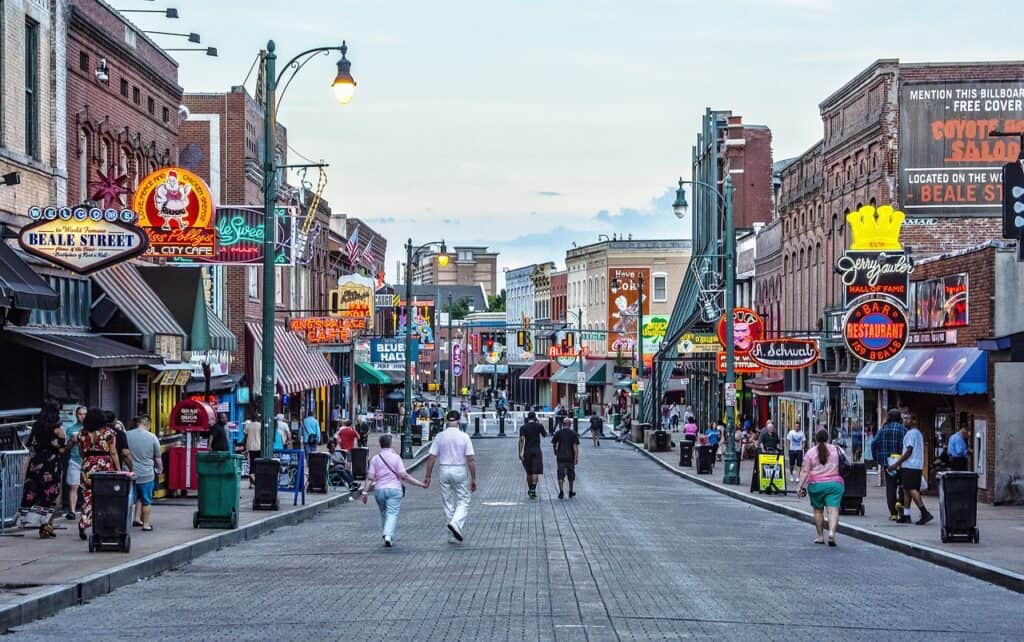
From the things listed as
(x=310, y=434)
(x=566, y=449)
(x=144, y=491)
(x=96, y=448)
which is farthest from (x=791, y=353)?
(x=96, y=448)

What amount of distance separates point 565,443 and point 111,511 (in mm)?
14730

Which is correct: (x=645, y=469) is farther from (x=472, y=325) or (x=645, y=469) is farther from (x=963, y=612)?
(x=472, y=325)

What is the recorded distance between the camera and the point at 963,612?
572 inches

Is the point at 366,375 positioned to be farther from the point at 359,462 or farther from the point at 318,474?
the point at 318,474

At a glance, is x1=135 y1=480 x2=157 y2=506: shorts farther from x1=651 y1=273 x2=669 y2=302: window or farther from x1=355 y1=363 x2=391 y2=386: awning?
x1=651 y1=273 x2=669 y2=302: window

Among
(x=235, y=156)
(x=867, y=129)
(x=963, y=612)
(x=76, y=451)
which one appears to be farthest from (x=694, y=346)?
(x=963, y=612)

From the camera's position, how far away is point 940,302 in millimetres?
35875

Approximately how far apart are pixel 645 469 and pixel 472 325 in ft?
341

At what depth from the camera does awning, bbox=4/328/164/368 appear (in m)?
23.9

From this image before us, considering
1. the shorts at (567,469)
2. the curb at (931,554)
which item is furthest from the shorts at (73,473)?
the shorts at (567,469)

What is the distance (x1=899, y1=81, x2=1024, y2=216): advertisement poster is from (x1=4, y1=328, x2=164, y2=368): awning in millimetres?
24926

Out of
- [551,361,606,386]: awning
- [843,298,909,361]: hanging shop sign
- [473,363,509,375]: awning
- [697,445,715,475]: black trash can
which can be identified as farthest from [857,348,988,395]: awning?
[473,363,509,375]: awning

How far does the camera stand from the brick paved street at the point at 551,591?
42.0 ft

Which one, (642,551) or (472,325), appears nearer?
(642,551)
